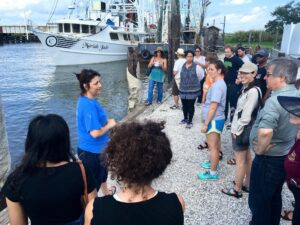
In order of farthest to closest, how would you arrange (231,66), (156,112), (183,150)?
1. (156,112)
2. (231,66)
3. (183,150)

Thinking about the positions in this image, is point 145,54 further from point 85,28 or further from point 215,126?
point 215,126

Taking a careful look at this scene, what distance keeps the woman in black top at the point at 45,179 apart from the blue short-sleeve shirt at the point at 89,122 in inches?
41.6

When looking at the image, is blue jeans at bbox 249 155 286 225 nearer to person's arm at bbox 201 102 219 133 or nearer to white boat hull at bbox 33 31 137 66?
person's arm at bbox 201 102 219 133

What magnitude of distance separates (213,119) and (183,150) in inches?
63.1

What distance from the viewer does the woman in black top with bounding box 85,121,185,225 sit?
4.42 feet

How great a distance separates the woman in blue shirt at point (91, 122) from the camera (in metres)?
2.87

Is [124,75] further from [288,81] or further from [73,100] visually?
[288,81]

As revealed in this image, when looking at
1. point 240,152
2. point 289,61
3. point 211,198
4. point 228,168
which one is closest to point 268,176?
point 240,152

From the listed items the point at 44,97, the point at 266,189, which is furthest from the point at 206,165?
the point at 44,97

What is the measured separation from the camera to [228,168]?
4551 mm

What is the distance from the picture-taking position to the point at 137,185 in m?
1.40

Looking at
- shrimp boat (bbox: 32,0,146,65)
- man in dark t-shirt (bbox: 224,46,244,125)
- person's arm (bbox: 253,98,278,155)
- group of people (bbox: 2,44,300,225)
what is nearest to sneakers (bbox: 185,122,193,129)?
man in dark t-shirt (bbox: 224,46,244,125)

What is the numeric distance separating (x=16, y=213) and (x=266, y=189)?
6.66ft

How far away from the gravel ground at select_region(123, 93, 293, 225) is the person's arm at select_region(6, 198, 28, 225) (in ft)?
3.23
